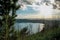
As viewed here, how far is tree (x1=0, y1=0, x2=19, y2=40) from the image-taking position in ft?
12.1

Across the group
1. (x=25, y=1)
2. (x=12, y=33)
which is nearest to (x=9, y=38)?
(x=12, y=33)

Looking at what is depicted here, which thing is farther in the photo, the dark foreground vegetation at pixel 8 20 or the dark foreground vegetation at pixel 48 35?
the dark foreground vegetation at pixel 48 35

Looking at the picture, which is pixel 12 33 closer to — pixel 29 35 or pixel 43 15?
pixel 29 35

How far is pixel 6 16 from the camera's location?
12.1ft

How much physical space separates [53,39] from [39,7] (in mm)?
648

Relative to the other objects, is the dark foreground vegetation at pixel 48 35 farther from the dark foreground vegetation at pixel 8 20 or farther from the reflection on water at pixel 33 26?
the dark foreground vegetation at pixel 8 20

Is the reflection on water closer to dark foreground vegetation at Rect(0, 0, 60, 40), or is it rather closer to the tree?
dark foreground vegetation at Rect(0, 0, 60, 40)

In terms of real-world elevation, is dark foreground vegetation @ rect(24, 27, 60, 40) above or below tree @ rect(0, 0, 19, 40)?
below

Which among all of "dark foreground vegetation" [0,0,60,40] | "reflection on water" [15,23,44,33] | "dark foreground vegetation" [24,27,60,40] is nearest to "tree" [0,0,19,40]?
"dark foreground vegetation" [0,0,60,40]

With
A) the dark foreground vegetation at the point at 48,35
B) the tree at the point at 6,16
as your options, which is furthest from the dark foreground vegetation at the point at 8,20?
the dark foreground vegetation at the point at 48,35

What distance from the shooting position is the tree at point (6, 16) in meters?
3.68

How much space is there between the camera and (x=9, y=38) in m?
3.79

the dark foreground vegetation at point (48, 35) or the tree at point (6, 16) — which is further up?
the tree at point (6, 16)

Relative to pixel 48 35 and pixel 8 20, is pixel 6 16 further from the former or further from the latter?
pixel 48 35
